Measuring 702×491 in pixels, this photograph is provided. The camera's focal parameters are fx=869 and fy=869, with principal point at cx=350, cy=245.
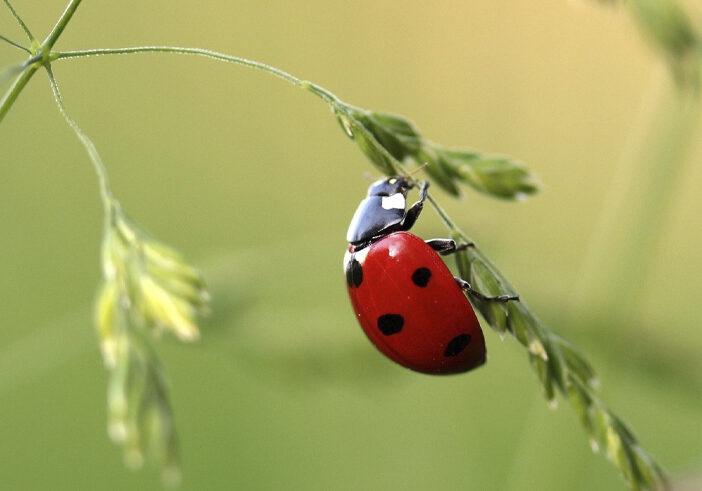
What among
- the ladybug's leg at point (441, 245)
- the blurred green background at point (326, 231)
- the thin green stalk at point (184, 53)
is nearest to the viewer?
the thin green stalk at point (184, 53)

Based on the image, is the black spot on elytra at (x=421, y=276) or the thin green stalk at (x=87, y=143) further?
the black spot on elytra at (x=421, y=276)

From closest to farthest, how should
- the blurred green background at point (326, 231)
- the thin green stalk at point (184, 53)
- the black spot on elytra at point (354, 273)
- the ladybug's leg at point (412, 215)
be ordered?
the thin green stalk at point (184, 53)
the black spot on elytra at point (354, 273)
the ladybug's leg at point (412, 215)
the blurred green background at point (326, 231)

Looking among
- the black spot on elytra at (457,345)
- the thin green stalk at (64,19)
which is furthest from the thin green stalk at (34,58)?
the black spot on elytra at (457,345)

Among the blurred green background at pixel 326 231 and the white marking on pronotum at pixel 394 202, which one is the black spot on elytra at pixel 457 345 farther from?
the white marking on pronotum at pixel 394 202

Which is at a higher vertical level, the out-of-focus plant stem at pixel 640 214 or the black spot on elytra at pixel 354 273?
the black spot on elytra at pixel 354 273

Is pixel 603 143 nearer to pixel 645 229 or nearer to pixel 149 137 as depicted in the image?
pixel 149 137

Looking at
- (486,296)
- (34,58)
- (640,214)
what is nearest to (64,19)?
(34,58)

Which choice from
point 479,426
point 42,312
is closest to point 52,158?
point 42,312

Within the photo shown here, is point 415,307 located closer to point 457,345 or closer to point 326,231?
point 457,345

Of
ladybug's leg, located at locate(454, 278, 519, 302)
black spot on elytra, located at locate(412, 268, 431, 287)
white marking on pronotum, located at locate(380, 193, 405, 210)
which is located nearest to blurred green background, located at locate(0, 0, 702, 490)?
white marking on pronotum, located at locate(380, 193, 405, 210)
